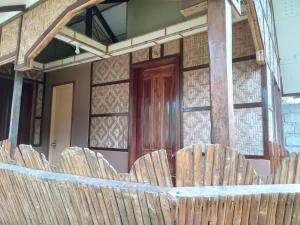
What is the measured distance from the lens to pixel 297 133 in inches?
197

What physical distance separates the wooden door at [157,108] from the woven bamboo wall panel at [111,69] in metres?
0.26

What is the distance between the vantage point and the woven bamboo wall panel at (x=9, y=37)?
8.37 feet

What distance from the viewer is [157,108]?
363cm

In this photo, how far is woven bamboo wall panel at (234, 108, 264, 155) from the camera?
2652mm

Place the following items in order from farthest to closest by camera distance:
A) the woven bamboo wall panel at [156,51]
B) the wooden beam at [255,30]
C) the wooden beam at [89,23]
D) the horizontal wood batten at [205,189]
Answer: the wooden beam at [89,23] → the woven bamboo wall panel at [156,51] → the wooden beam at [255,30] → the horizontal wood batten at [205,189]

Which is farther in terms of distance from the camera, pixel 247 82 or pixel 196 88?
pixel 196 88

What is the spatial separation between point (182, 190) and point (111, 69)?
3.36 meters

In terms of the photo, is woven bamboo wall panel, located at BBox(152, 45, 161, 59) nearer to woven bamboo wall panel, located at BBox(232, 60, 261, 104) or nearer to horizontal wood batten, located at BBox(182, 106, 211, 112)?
horizontal wood batten, located at BBox(182, 106, 211, 112)

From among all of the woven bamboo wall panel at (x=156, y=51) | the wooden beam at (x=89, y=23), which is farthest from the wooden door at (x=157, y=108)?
the wooden beam at (x=89, y=23)

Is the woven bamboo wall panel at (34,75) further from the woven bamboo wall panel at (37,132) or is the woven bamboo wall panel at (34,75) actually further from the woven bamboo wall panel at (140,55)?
the woven bamboo wall panel at (140,55)

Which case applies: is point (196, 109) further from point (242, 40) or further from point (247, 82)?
point (242, 40)

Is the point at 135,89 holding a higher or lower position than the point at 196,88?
higher

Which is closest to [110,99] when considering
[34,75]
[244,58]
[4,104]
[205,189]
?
[34,75]

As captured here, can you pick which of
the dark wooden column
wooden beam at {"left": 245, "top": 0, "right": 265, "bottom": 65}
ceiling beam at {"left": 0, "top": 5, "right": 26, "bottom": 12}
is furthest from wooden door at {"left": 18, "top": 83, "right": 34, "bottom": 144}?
the dark wooden column
